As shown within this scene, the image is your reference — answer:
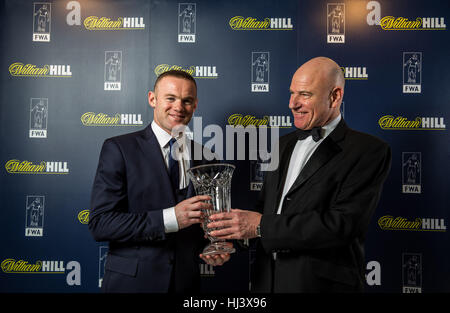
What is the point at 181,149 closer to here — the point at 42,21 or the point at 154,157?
the point at 154,157

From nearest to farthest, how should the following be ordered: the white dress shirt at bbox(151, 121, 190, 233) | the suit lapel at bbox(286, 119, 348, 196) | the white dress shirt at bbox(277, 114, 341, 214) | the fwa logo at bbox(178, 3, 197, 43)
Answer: the suit lapel at bbox(286, 119, 348, 196), the white dress shirt at bbox(277, 114, 341, 214), the white dress shirt at bbox(151, 121, 190, 233), the fwa logo at bbox(178, 3, 197, 43)

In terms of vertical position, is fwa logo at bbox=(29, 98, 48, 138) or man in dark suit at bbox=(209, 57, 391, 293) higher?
fwa logo at bbox=(29, 98, 48, 138)

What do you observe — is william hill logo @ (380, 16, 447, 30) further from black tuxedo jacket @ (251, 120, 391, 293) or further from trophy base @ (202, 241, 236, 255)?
trophy base @ (202, 241, 236, 255)

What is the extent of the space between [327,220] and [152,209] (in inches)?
35.7

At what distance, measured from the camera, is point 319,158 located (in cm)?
180

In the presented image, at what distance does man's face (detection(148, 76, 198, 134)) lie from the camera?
210 cm

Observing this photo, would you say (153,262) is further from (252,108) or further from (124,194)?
(252,108)

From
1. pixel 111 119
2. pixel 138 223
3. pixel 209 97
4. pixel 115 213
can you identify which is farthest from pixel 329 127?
pixel 111 119

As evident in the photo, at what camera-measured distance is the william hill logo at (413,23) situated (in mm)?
3023

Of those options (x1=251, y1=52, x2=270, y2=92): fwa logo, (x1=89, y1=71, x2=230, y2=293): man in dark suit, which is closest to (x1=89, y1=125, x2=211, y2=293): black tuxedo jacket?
(x1=89, y1=71, x2=230, y2=293): man in dark suit

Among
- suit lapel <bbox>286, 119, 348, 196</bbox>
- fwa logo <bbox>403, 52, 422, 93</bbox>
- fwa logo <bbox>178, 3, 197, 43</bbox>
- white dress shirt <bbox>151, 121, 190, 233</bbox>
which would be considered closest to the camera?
suit lapel <bbox>286, 119, 348, 196</bbox>

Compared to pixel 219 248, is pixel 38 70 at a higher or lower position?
higher

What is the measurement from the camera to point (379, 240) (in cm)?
297

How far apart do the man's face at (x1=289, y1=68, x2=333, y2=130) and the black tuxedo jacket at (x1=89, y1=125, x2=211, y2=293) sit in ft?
2.46
